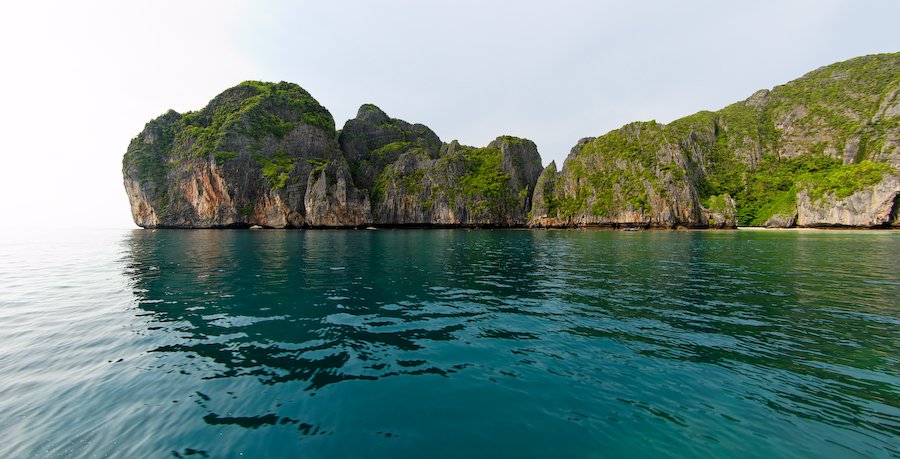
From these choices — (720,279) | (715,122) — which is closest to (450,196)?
(720,279)

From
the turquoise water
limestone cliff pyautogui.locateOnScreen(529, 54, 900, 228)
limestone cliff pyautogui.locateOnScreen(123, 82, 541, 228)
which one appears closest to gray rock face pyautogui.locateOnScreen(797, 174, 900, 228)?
limestone cliff pyautogui.locateOnScreen(529, 54, 900, 228)

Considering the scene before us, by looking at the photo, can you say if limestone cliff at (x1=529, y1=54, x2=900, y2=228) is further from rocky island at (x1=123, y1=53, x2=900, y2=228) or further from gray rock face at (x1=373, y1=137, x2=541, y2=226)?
gray rock face at (x1=373, y1=137, x2=541, y2=226)

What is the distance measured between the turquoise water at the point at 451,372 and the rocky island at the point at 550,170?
11305 cm

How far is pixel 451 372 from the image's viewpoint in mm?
8945

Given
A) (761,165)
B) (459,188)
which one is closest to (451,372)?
(459,188)

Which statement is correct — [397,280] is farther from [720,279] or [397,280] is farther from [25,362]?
[720,279]

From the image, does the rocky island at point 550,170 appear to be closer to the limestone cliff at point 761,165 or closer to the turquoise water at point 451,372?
the limestone cliff at point 761,165

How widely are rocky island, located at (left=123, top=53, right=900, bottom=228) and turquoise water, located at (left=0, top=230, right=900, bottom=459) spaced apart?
→ 11305 centimetres

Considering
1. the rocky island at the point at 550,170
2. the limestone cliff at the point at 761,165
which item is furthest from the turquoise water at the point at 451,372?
the limestone cliff at the point at 761,165

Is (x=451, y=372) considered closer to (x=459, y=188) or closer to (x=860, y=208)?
(x=459, y=188)

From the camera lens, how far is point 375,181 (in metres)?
164

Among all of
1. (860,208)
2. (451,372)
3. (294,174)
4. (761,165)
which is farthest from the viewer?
(761,165)

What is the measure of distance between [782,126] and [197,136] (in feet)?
842

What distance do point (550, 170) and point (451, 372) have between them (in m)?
161
